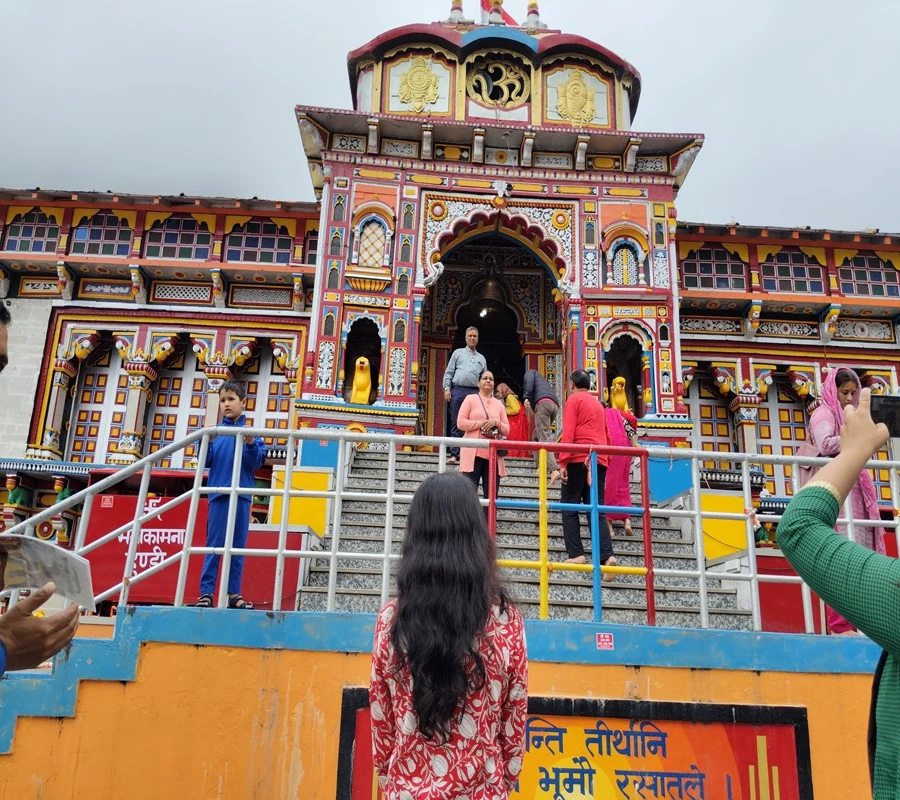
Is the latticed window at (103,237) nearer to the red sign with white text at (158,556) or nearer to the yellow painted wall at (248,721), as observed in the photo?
the red sign with white text at (158,556)

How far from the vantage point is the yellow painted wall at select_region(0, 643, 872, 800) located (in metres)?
4.19

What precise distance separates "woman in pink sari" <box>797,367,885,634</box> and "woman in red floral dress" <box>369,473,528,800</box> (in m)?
3.92

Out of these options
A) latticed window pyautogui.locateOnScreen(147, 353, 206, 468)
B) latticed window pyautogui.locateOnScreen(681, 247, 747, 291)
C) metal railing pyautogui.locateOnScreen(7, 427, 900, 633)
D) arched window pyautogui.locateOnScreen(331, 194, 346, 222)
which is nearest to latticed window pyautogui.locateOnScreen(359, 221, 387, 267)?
arched window pyautogui.locateOnScreen(331, 194, 346, 222)

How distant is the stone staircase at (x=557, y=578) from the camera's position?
5.72 m

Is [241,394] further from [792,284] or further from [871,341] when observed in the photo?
[871,341]

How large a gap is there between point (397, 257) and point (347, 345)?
1773 mm

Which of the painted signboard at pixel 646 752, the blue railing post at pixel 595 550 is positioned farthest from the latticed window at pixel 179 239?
the painted signboard at pixel 646 752

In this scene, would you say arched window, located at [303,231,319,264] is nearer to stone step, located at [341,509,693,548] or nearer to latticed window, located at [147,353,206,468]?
latticed window, located at [147,353,206,468]

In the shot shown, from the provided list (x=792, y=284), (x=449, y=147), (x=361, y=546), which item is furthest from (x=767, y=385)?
(x=361, y=546)

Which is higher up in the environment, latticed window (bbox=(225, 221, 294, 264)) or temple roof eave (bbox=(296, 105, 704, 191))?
temple roof eave (bbox=(296, 105, 704, 191))

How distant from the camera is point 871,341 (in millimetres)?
14242

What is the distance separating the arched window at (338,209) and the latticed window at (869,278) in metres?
9.45

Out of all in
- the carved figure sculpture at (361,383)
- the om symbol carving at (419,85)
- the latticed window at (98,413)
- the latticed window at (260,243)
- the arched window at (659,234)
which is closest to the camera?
the carved figure sculpture at (361,383)

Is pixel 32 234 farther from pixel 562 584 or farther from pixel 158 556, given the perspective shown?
pixel 562 584
